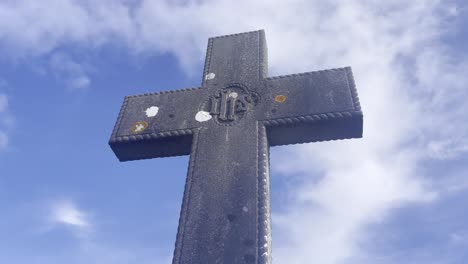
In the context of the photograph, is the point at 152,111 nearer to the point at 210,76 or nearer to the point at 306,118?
the point at 210,76

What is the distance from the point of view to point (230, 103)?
13.4 ft

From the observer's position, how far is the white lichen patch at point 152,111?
4.30m

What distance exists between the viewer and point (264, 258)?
2852 millimetres

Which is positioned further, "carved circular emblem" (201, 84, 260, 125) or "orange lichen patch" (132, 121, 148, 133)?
"orange lichen patch" (132, 121, 148, 133)

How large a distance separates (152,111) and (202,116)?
0.56 m

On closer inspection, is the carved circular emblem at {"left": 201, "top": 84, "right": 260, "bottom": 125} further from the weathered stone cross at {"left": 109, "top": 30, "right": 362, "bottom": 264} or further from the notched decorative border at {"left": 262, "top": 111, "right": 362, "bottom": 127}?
the notched decorative border at {"left": 262, "top": 111, "right": 362, "bottom": 127}

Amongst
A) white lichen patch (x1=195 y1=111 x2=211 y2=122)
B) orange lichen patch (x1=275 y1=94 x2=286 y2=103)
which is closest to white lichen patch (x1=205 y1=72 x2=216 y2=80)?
white lichen patch (x1=195 y1=111 x2=211 y2=122)

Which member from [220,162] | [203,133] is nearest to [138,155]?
[203,133]

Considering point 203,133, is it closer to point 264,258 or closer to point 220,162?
point 220,162

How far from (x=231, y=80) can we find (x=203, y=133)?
73cm

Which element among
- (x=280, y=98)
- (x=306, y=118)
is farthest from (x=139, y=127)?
(x=306, y=118)

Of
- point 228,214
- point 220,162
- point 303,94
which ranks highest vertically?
point 303,94

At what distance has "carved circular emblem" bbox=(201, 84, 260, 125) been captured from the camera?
397 cm

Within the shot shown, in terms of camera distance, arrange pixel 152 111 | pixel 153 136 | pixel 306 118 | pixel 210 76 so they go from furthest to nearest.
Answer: pixel 210 76, pixel 152 111, pixel 153 136, pixel 306 118
